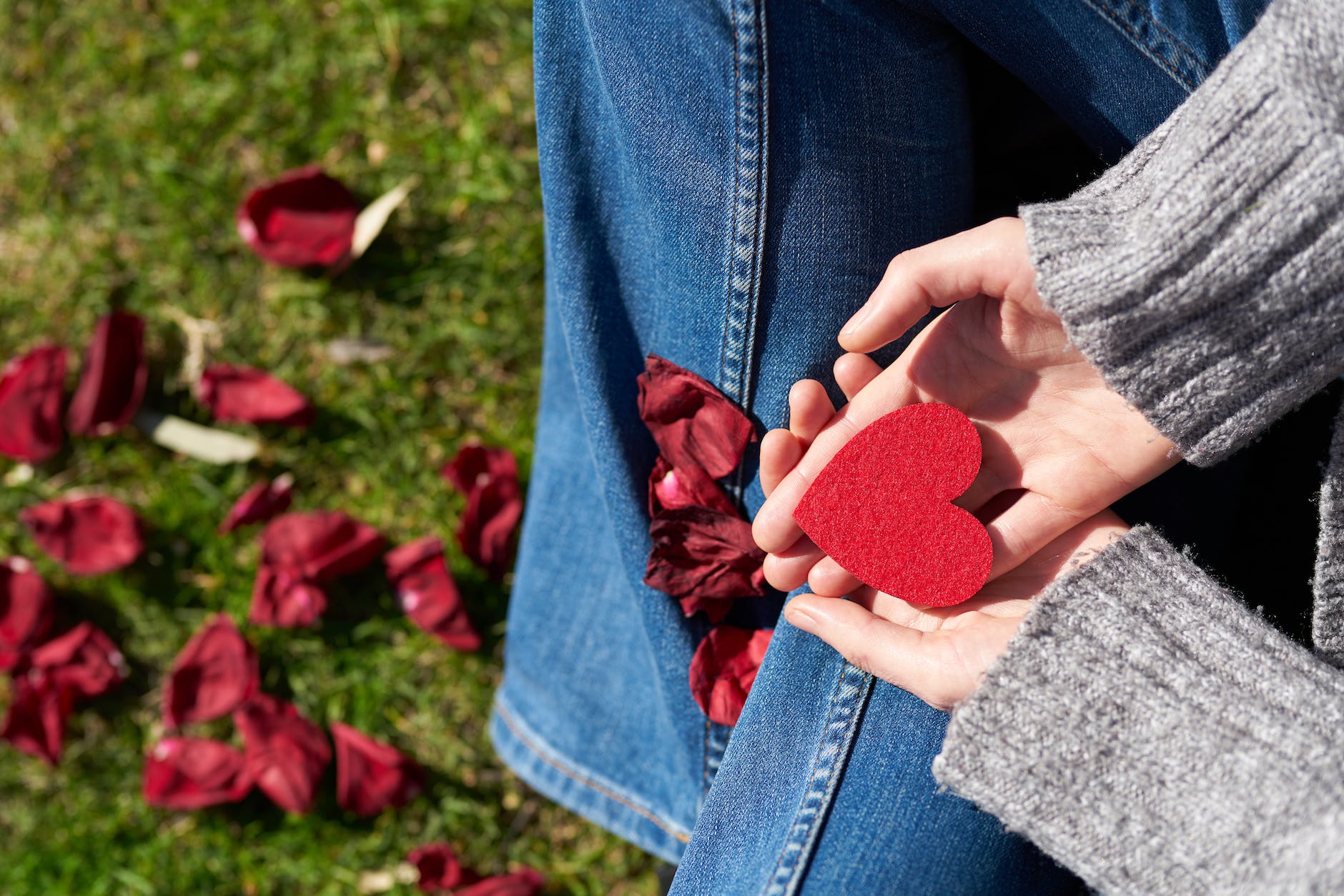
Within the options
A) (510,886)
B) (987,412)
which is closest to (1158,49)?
(987,412)

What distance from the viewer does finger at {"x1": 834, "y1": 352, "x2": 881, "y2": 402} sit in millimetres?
1404

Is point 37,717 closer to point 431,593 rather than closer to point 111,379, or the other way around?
point 111,379

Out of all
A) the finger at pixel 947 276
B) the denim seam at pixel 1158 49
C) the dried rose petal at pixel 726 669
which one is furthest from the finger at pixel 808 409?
the denim seam at pixel 1158 49

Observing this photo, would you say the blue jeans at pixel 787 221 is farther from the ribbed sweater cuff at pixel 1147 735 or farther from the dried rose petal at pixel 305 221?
the dried rose petal at pixel 305 221

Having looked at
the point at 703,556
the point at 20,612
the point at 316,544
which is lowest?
the point at 20,612

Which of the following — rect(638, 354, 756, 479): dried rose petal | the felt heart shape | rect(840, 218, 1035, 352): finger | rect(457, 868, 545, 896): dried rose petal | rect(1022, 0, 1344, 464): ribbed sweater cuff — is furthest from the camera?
rect(457, 868, 545, 896): dried rose petal

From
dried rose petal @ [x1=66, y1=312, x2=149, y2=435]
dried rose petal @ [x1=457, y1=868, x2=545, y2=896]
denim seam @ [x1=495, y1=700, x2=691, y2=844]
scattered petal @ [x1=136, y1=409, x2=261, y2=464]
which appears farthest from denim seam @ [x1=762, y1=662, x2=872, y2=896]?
dried rose petal @ [x1=66, y1=312, x2=149, y2=435]

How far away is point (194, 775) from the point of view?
7.55ft

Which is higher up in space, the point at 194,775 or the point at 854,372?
the point at 854,372

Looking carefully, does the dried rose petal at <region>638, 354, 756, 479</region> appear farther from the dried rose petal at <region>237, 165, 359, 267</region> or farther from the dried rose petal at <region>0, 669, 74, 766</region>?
the dried rose petal at <region>0, 669, 74, 766</region>

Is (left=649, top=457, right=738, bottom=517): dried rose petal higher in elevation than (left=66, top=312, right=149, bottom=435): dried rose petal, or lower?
higher

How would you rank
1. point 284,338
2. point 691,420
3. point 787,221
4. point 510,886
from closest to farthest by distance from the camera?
point 787,221, point 691,420, point 510,886, point 284,338

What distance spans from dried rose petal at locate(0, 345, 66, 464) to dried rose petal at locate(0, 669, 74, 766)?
57 cm

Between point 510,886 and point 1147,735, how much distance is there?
5.16 feet
